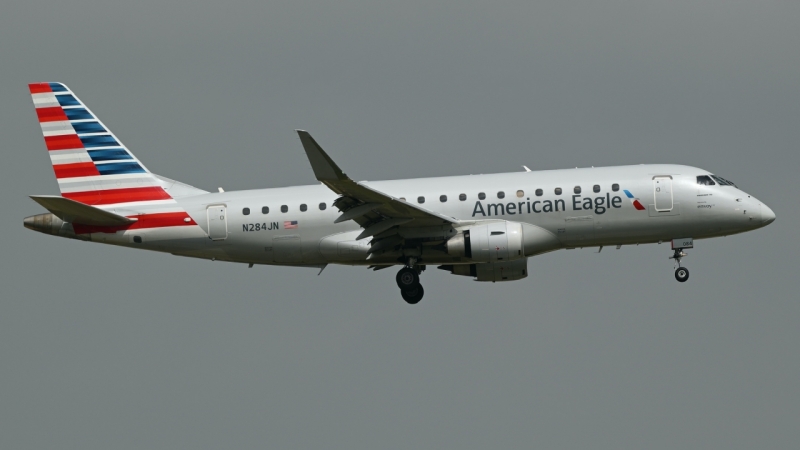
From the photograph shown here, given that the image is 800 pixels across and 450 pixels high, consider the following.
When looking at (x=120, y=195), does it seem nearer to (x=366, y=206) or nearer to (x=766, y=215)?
(x=366, y=206)

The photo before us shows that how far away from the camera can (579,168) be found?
139 ft

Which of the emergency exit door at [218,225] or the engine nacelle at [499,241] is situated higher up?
the emergency exit door at [218,225]

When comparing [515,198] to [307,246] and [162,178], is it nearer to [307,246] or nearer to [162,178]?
[307,246]

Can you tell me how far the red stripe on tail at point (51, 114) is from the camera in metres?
45.2

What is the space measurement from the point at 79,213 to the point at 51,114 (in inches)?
242

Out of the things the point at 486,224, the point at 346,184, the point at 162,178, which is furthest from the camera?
the point at 162,178

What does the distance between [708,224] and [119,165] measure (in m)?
24.2

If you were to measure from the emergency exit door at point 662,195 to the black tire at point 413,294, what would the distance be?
387 inches

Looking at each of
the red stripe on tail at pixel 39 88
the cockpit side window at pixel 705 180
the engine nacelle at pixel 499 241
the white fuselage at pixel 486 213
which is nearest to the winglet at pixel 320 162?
the white fuselage at pixel 486 213

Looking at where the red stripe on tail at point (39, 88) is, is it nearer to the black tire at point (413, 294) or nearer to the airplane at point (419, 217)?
the airplane at point (419, 217)

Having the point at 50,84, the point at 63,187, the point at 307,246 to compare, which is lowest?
the point at 307,246

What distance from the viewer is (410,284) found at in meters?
42.5

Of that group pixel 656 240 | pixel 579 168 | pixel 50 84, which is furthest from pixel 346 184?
pixel 50 84

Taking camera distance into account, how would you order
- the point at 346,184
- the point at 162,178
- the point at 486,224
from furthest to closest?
the point at 162,178 < the point at 486,224 < the point at 346,184
